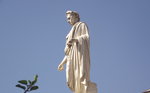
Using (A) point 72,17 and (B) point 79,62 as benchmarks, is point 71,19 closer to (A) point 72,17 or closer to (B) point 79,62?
(A) point 72,17

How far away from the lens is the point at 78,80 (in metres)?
12.1

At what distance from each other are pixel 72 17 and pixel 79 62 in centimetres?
207

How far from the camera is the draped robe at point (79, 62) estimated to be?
11969 millimetres

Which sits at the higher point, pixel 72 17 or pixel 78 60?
pixel 72 17

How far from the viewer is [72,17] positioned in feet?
43.7

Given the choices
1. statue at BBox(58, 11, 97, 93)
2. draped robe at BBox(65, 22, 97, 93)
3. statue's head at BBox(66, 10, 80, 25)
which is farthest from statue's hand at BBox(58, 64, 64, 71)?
statue's head at BBox(66, 10, 80, 25)

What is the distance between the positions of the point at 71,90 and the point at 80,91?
560mm

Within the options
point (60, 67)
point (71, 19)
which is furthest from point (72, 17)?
point (60, 67)

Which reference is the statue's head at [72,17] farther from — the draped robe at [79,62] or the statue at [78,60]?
the draped robe at [79,62]

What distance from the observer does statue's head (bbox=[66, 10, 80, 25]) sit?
43.5 feet

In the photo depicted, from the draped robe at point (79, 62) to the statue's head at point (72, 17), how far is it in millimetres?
489

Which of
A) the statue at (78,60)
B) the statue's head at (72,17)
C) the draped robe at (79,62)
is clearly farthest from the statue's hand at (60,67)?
the statue's head at (72,17)

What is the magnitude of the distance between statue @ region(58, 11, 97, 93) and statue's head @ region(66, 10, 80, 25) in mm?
45

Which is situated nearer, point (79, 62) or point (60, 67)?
point (79, 62)
